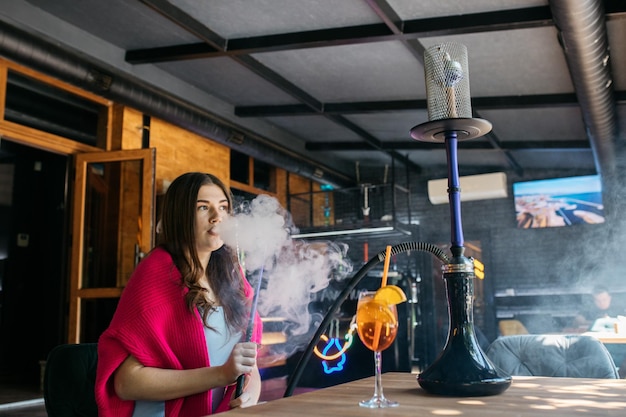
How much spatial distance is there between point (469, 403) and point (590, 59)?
402 cm

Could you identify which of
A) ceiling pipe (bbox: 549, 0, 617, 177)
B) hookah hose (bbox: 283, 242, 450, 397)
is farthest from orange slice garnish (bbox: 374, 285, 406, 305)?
ceiling pipe (bbox: 549, 0, 617, 177)

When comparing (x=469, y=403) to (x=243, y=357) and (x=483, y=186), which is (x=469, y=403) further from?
(x=483, y=186)

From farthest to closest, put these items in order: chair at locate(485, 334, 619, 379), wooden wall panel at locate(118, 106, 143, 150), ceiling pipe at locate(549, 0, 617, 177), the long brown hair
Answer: wooden wall panel at locate(118, 106, 143, 150) → ceiling pipe at locate(549, 0, 617, 177) → chair at locate(485, 334, 619, 379) → the long brown hair

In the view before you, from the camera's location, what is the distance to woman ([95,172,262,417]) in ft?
4.13

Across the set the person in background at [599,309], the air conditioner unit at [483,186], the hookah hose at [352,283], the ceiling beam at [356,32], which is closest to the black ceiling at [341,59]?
the ceiling beam at [356,32]

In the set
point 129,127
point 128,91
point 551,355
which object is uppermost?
point 128,91

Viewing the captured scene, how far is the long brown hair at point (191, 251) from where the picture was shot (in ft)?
4.60

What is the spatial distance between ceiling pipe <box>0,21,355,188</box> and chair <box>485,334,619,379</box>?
13.3ft

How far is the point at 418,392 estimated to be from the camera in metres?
1.12

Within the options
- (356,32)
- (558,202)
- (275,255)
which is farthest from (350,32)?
(558,202)

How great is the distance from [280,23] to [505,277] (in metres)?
6.24

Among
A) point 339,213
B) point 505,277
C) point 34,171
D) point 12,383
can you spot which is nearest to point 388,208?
point 339,213

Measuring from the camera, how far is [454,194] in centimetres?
115

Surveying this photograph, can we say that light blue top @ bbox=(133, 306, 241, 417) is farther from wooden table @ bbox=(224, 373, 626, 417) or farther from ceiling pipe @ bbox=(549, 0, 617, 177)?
ceiling pipe @ bbox=(549, 0, 617, 177)
